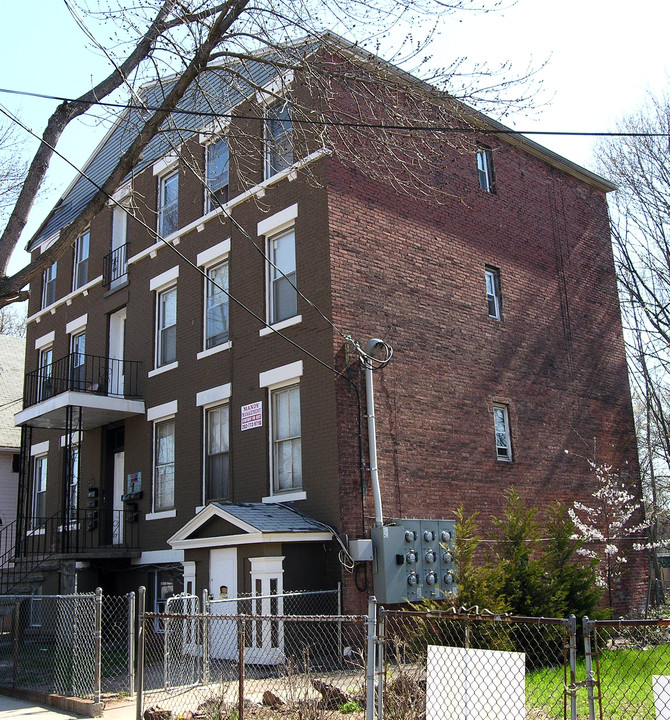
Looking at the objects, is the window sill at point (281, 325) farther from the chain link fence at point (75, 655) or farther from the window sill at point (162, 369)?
the chain link fence at point (75, 655)

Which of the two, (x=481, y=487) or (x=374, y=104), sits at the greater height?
(x=374, y=104)

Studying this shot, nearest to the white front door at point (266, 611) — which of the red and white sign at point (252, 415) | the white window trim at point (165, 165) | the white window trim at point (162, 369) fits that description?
the red and white sign at point (252, 415)

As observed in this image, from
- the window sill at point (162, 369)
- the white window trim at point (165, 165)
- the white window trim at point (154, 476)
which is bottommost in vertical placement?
the white window trim at point (154, 476)

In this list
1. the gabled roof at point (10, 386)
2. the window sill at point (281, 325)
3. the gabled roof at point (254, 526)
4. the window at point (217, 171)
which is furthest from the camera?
the gabled roof at point (10, 386)

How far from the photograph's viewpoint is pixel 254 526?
501 inches

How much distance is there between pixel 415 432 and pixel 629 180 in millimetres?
12596

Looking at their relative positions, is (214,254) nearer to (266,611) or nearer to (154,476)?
(154,476)

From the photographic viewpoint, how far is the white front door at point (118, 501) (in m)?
19.1

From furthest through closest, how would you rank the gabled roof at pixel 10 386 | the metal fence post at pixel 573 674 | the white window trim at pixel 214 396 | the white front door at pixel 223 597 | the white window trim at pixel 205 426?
1. the gabled roof at pixel 10 386
2. the white window trim at pixel 205 426
3. the white window trim at pixel 214 396
4. the white front door at pixel 223 597
5. the metal fence post at pixel 573 674

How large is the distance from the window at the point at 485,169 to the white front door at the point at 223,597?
1008 centimetres

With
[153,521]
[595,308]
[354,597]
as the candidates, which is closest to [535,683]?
[354,597]

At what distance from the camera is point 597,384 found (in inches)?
766

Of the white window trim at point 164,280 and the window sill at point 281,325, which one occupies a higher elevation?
the white window trim at point 164,280

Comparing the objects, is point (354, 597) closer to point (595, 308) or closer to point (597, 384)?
point (597, 384)
